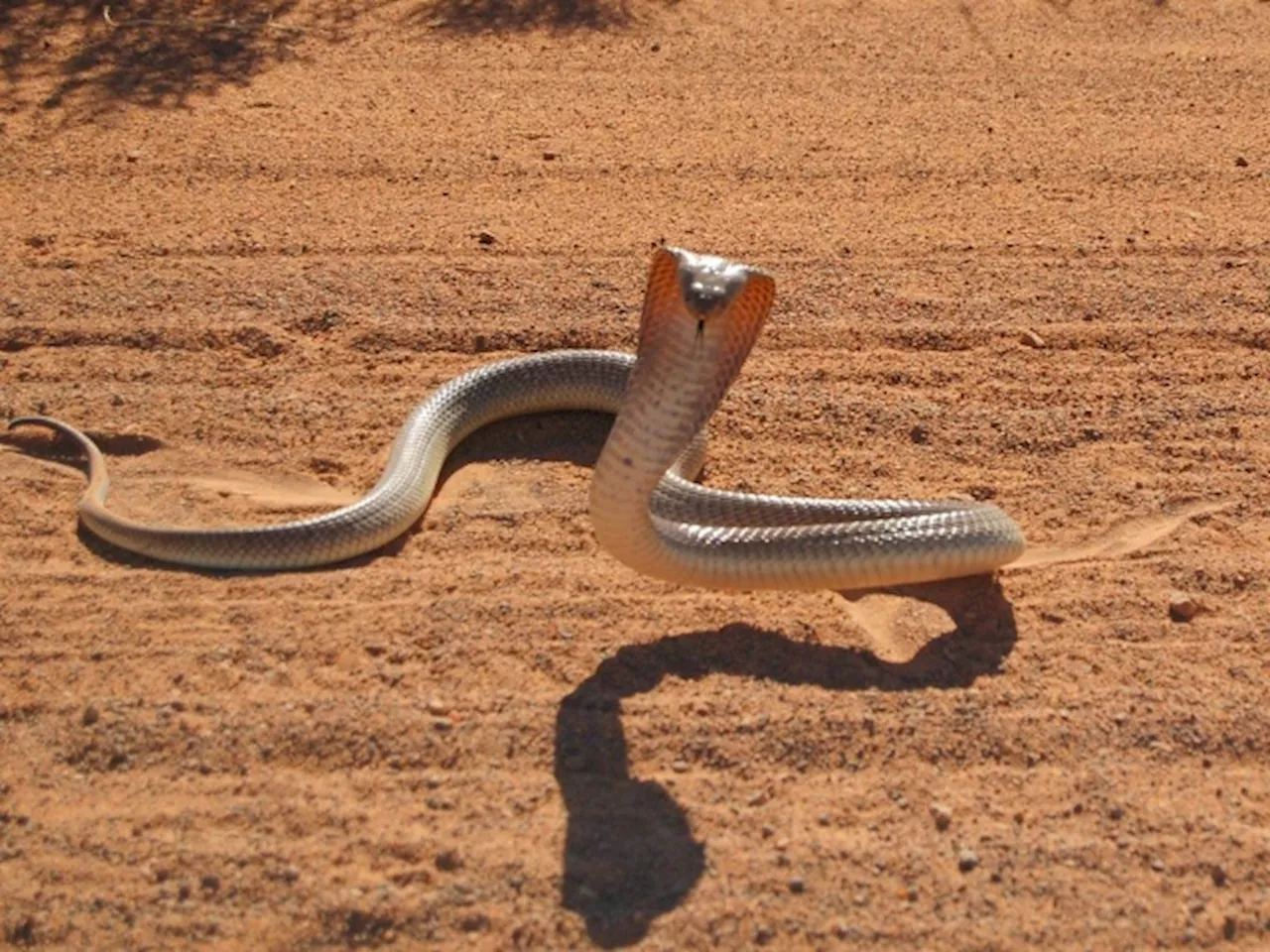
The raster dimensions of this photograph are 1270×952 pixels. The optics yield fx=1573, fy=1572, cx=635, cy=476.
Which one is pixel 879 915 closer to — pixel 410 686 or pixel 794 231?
pixel 410 686

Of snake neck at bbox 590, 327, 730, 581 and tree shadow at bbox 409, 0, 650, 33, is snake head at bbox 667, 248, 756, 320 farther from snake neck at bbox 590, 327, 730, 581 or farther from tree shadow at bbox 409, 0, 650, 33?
tree shadow at bbox 409, 0, 650, 33

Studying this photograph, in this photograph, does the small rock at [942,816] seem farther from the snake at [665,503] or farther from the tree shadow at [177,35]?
the tree shadow at [177,35]

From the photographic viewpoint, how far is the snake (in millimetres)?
4715

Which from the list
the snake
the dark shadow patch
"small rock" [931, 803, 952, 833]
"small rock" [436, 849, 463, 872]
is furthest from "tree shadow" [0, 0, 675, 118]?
"small rock" [931, 803, 952, 833]

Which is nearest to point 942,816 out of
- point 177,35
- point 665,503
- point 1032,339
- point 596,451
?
point 665,503

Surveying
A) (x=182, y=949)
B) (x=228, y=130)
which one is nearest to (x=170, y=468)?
(x=182, y=949)

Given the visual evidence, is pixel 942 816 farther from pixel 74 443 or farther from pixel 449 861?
pixel 74 443

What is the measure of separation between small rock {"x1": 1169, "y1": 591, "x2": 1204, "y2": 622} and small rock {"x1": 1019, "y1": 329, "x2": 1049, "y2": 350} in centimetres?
201

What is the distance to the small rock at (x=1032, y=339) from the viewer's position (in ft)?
24.6

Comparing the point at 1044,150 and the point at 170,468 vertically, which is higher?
the point at 1044,150

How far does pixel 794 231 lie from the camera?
839cm

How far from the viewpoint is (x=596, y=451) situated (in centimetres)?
696

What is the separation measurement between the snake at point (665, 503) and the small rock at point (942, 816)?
1052 millimetres

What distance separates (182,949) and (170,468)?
2708mm
